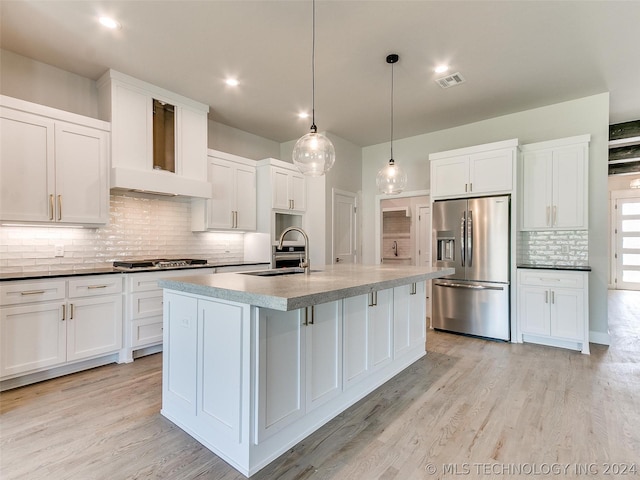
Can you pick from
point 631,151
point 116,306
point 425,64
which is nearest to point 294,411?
point 116,306

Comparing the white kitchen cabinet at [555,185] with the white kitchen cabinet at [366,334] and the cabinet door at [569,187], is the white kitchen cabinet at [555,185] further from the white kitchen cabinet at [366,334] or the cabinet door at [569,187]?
the white kitchen cabinet at [366,334]

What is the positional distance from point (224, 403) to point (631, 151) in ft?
22.4

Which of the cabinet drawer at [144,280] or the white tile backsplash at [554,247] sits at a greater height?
the white tile backsplash at [554,247]

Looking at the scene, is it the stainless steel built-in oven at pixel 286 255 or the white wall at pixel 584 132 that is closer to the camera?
the white wall at pixel 584 132

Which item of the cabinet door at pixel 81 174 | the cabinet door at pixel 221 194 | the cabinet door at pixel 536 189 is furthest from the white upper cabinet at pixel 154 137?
the cabinet door at pixel 536 189

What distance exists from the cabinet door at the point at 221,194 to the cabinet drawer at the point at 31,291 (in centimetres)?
178

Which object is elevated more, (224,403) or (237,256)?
(237,256)

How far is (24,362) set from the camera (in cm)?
266

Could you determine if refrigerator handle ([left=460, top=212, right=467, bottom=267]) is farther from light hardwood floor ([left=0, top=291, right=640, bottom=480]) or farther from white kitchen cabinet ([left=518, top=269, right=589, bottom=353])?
light hardwood floor ([left=0, top=291, right=640, bottom=480])

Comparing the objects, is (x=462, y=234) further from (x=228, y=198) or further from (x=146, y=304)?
(x=146, y=304)

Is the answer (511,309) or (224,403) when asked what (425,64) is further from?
(224,403)

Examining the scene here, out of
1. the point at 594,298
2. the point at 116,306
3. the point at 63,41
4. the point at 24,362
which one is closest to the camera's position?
the point at 24,362

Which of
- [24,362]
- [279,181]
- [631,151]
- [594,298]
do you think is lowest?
[24,362]

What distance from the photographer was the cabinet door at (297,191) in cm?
513
